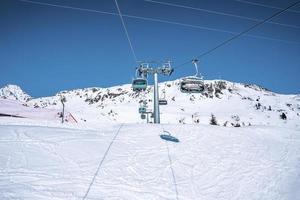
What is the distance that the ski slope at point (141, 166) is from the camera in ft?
29.7

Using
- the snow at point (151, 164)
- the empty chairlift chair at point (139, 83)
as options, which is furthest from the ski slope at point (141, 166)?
the empty chairlift chair at point (139, 83)

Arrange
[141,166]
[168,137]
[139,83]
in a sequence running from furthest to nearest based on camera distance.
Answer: [139,83] < [168,137] < [141,166]

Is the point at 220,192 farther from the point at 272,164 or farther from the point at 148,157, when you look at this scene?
the point at 272,164

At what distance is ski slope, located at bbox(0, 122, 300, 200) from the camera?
29.7 ft

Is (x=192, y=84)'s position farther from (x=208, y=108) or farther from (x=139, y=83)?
(x=208, y=108)

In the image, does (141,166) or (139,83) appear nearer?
(141,166)

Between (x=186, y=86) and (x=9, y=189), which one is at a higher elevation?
(x=186, y=86)

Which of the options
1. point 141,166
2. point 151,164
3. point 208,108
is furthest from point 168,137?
point 208,108

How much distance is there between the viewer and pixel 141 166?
11633 mm

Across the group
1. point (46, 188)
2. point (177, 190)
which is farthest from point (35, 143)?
point (177, 190)

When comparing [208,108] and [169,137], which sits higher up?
[208,108]

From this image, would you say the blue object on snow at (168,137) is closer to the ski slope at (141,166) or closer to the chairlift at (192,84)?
the ski slope at (141,166)

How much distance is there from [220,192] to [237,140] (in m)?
7.86

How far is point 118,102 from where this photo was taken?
6762 centimetres
